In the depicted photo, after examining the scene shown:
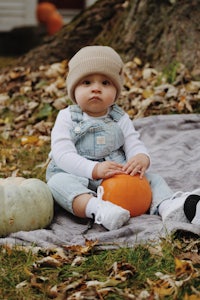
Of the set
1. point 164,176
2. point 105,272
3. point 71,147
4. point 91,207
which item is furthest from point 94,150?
point 105,272

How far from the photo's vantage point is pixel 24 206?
4.22 meters

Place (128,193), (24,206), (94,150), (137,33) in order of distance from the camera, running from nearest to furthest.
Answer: (24,206)
(128,193)
(94,150)
(137,33)

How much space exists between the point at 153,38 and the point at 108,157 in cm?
352

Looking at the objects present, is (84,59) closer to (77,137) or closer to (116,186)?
(77,137)

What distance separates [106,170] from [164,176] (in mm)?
953

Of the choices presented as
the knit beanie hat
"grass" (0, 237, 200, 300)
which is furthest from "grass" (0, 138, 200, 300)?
the knit beanie hat

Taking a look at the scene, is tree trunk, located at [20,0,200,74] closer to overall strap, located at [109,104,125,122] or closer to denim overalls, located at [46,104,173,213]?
overall strap, located at [109,104,125,122]

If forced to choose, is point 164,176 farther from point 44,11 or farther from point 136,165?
point 44,11

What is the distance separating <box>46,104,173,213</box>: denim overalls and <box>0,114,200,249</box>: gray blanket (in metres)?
0.20

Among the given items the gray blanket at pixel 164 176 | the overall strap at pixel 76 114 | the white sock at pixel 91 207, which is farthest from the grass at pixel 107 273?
the overall strap at pixel 76 114

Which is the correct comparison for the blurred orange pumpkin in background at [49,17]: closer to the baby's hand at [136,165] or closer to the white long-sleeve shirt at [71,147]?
the white long-sleeve shirt at [71,147]

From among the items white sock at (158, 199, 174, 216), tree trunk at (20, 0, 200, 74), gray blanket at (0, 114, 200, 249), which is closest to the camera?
gray blanket at (0, 114, 200, 249)

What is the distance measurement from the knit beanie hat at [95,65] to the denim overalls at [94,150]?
211 mm

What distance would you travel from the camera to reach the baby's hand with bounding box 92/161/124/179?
4.45 metres
